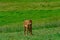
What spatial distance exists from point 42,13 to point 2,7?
9.11m

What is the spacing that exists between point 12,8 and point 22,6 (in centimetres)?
299

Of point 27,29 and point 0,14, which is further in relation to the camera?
point 0,14

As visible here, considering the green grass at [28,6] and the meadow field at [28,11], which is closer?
the meadow field at [28,11]

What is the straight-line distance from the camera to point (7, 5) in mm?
56438

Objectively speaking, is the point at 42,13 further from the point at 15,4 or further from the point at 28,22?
the point at 28,22

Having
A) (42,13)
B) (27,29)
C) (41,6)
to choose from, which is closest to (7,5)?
(41,6)

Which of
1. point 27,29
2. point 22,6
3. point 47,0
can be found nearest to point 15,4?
point 22,6

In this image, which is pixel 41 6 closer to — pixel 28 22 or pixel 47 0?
pixel 47 0

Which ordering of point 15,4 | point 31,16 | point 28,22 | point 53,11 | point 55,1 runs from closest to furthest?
point 28,22 → point 31,16 → point 53,11 → point 15,4 → point 55,1

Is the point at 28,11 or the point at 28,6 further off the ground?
the point at 28,6

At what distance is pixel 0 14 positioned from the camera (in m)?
46.1

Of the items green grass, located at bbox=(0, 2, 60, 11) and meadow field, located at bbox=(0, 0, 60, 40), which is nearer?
meadow field, located at bbox=(0, 0, 60, 40)

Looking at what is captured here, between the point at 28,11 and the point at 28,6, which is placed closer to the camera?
the point at 28,11

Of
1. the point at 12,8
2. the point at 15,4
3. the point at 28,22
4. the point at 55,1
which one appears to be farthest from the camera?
the point at 55,1
